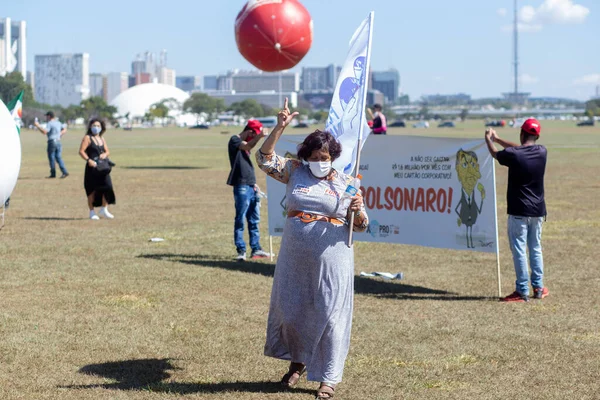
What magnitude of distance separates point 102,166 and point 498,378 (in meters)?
10.7

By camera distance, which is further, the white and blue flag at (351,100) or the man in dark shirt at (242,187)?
the man in dark shirt at (242,187)

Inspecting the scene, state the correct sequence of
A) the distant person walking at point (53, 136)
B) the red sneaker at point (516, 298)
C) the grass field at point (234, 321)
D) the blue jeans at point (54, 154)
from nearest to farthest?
the grass field at point (234, 321) → the red sneaker at point (516, 298) → the distant person walking at point (53, 136) → the blue jeans at point (54, 154)

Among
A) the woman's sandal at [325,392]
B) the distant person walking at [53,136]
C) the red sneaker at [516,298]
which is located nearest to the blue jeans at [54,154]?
the distant person walking at [53,136]

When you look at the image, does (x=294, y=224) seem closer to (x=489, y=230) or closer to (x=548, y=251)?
(x=489, y=230)

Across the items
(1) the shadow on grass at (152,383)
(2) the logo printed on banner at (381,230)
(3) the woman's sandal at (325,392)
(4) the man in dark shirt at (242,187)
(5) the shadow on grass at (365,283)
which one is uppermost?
(4) the man in dark shirt at (242,187)

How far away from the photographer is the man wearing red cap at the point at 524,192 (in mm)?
9492

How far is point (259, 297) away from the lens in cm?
1007

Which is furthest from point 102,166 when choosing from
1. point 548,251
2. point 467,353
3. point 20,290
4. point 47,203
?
point 467,353

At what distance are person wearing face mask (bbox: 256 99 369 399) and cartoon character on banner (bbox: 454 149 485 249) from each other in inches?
170

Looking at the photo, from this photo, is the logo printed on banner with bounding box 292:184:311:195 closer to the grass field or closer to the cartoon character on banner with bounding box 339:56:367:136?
the cartoon character on banner with bounding box 339:56:367:136

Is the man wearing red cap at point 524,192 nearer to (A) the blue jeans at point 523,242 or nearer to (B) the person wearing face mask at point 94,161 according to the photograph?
(A) the blue jeans at point 523,242

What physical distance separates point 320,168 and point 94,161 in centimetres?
1064

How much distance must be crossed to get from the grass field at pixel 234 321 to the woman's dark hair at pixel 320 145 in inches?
66.4

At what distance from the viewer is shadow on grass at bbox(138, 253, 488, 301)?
1023 centimetres
